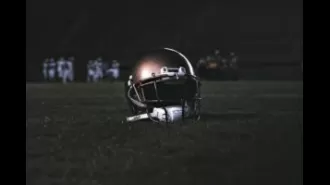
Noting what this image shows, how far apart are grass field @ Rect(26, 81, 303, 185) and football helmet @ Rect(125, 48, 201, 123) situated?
4.9 inches

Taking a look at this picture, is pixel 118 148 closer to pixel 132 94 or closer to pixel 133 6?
pixel 132 94

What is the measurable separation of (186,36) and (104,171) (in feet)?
44.5

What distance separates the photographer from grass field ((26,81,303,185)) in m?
3.20

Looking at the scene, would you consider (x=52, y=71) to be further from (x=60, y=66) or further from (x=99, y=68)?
(x=99, y=68)

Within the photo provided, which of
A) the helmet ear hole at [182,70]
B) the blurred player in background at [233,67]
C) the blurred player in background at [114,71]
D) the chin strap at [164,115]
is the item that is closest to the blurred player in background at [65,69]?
the blurred player in background at [114,71]

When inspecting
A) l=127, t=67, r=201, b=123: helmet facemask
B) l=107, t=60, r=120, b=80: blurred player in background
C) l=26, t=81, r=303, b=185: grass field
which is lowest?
l=26, t=81, r=303, b=185: grass field

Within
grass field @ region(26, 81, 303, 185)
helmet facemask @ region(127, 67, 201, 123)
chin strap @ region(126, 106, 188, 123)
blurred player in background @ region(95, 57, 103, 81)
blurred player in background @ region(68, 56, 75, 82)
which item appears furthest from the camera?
blurred player in background @ region(95, 57, 103, 81)

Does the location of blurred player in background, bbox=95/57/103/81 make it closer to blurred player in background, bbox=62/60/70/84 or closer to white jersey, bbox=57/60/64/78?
blurred player in background, bbox=62/60/70/84

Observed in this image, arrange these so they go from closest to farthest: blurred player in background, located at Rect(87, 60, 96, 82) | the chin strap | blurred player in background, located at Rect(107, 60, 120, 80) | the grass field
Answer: the grass field < the chin strap < blurred player in background, located at Rect(107, 60, 120, 80) < blurred player in background, located at Rect(87, 60, 96, 82)

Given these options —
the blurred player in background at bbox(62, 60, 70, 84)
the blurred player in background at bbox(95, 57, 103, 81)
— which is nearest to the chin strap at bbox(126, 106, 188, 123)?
the blurred player in background at bbox(62, 60, 70, 84)

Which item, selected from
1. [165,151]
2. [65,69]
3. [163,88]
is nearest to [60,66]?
[65,69]

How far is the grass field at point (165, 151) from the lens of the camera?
10.5 ft

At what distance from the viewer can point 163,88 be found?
536cm

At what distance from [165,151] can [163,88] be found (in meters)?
1.47
